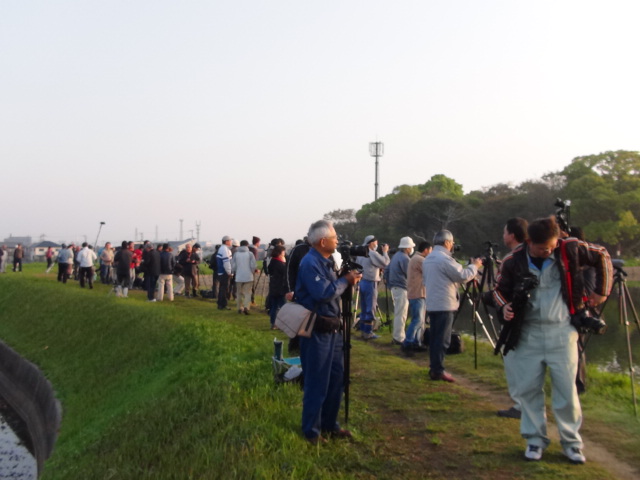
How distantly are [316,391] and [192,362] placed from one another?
4957 mm

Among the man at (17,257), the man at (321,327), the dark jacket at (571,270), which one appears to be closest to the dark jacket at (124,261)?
the man at (321,327)

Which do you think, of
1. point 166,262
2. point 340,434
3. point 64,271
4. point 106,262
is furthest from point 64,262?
point 340,434

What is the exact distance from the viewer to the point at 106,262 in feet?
80.1

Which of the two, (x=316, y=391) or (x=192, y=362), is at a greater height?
(x=316, y=391)

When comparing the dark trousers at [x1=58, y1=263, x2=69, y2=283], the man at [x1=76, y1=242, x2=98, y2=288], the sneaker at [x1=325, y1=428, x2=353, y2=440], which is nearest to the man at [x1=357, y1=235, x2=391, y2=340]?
the sneaker at [x1=325, y1=428, x2=353, y2=440]

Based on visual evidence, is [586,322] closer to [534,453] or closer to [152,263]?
[534,453]

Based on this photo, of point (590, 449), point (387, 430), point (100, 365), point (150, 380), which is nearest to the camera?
point (590, 449)

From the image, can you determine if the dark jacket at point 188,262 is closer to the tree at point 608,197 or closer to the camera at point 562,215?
the camera at point 562,215

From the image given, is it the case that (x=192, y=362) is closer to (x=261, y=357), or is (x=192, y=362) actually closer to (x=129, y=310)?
(x=261, y=357)

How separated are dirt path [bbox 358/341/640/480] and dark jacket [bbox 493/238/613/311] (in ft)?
4.51

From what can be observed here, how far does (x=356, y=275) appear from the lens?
16.4ft

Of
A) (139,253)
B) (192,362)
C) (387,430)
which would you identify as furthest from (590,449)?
(139,253)

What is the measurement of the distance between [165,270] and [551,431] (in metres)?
14.2

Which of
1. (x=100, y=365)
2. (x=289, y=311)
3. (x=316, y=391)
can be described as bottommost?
(x=100, y=365)
